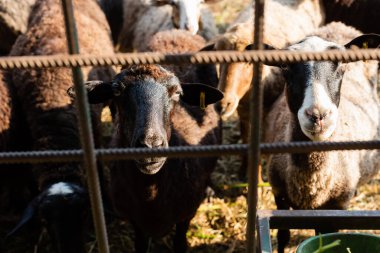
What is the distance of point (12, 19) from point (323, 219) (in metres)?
4.85

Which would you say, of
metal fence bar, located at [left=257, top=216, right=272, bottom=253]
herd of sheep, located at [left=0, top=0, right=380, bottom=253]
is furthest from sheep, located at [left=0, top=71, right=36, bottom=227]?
metal fence bar, located at [left=257, top=216, right=272, bottom=253]

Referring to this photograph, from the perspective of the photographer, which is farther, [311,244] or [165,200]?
[165,200]

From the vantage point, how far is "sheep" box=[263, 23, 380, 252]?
9.43ft

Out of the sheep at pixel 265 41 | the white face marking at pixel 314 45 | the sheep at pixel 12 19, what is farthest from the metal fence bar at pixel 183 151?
the sheep at pixel 12 19

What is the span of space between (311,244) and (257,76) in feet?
2.75

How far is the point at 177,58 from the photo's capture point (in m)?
1.38

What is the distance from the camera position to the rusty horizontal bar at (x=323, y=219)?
193 centimetres

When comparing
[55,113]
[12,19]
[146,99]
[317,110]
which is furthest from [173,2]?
[317,110]

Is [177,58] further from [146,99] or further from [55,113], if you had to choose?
[55,113]

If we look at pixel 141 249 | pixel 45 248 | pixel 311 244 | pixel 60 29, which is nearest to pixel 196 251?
pixel 141 249

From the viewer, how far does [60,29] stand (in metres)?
4.81

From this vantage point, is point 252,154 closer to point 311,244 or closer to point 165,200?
point 311,244

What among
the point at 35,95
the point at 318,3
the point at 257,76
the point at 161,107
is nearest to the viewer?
the point at 257,76

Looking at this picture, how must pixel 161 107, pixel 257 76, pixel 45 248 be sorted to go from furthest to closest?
pixel 45 248 < pixel 161 107 < pixel 257 76
